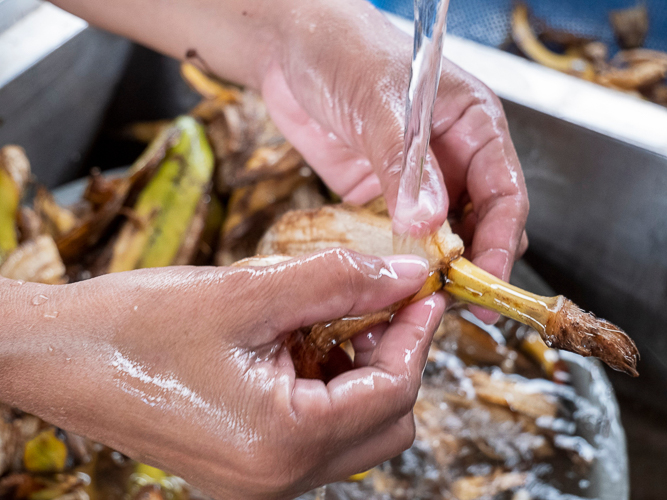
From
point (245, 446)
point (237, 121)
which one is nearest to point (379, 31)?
point (237, 121)

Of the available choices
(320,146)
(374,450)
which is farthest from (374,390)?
(320,146)

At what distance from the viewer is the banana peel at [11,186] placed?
111 cm

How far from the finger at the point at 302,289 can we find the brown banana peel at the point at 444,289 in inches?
2.4

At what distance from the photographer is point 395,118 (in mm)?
767

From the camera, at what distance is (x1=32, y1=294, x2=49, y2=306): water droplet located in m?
0.59

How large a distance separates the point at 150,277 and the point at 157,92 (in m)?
1.29

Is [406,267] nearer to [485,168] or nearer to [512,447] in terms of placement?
[485,168]

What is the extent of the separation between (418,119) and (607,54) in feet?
5.10

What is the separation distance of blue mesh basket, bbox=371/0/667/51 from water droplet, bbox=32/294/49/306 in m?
1.62

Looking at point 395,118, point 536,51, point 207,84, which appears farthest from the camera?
point 536,51

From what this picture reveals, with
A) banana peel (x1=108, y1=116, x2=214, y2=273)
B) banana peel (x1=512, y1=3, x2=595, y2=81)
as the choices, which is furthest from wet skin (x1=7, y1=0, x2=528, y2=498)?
banana peel (x1=512, y1=3, x2=595, y2=81)

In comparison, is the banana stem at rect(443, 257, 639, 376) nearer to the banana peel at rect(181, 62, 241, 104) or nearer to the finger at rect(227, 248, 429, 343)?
the finger at rect(227, 248, 429, 343)

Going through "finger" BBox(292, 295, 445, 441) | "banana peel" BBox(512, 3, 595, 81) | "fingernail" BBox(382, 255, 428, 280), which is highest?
"fingernail" BBox(382, 255, 428, 280)

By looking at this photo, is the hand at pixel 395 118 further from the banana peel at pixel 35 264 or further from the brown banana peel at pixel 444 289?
the banana peel at pixel 35 264
